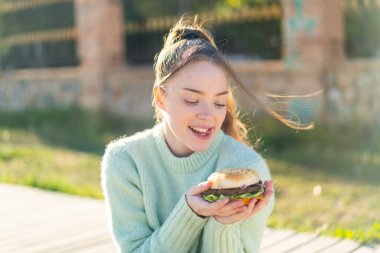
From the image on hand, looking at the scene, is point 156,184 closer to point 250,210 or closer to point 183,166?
point 183,166

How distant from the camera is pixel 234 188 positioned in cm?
234

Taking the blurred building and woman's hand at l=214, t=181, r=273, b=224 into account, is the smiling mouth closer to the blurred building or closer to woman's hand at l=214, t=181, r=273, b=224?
woman's hand at l=214, t=181, r=273, b=224

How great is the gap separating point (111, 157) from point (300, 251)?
1166 mm

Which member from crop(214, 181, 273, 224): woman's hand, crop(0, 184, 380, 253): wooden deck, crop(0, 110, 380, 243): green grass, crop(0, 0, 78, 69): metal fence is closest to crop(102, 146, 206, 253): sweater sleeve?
crop(214, 181, 273, 224): woman's hand

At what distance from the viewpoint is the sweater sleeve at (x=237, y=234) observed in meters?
2.46

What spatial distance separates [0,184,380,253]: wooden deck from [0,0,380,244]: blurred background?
379 mm

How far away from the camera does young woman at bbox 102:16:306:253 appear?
2479 mm

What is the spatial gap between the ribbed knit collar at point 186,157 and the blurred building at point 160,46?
3.54 meters

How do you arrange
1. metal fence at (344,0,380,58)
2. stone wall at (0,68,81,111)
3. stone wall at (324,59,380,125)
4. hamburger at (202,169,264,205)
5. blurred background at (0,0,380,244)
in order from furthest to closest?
stone wall at (0,68,81,111) < metal fence at (344,0,380,58) < stone wall at (324,59,380,125) < blurred background at (0,0,380,244) < hamburger at (202,169,264,205)

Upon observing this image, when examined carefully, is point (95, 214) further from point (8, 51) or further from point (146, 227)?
point (8, 51)

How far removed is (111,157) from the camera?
2.76m

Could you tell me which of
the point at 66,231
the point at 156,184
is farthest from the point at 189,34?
the point at 66,231

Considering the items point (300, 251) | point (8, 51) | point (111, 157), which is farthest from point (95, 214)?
point (8, 51)

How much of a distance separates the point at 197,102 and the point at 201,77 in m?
0.09
